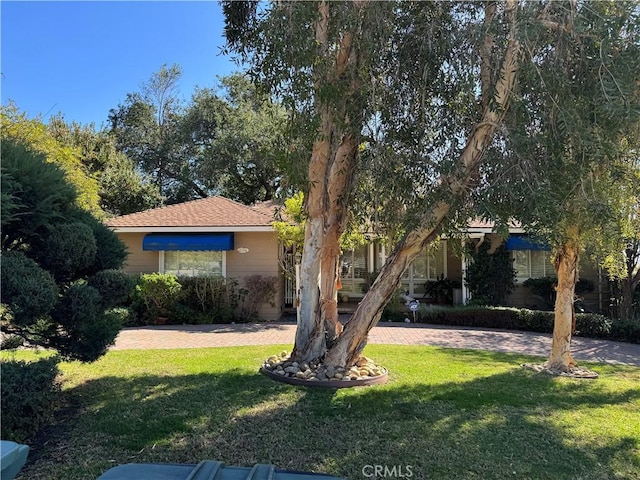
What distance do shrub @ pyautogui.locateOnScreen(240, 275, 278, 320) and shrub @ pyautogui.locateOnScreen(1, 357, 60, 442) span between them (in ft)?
36.4

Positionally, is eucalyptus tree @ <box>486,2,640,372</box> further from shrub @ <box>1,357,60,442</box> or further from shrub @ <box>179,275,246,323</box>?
shrub @ <box>179,275,246,323</box>

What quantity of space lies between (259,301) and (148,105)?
26.3 metres

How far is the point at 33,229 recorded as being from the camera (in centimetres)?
551

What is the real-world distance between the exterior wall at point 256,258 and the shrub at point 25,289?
11948 millimetres

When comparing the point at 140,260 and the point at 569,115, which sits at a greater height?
the point at 569,115

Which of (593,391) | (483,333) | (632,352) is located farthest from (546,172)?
(483,333)

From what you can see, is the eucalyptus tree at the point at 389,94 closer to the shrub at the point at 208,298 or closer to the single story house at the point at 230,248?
the single story house at the point at 230,248

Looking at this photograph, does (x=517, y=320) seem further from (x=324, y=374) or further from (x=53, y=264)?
(x=53, y=264)

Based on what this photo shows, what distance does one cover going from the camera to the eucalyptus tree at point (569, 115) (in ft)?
18.2

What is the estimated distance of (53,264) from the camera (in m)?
5.65

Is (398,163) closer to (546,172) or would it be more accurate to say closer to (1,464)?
(546,172)

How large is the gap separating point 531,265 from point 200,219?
1380 cm

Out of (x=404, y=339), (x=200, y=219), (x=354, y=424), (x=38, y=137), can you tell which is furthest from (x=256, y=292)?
(x=354, y=424)

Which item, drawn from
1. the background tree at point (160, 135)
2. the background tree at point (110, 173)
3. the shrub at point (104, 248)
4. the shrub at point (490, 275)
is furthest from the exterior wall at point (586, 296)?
the background tree at point (110, 173)
